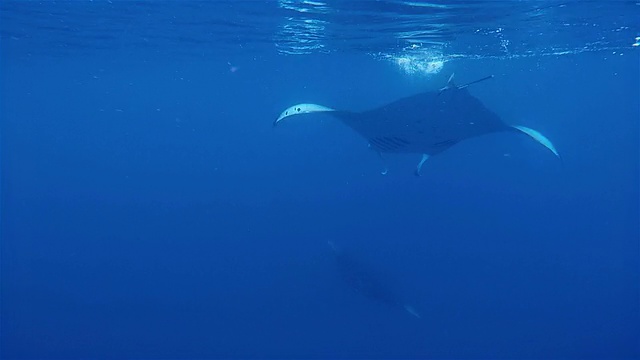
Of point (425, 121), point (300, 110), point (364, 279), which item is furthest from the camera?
point (364, 279)

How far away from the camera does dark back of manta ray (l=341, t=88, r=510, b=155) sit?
6719 mm

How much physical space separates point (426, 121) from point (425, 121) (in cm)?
1

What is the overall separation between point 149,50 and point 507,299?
1846 centimetres

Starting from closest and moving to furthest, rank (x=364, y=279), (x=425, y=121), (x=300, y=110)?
(x=300, y=110)
(x=425, y=121)
(x=364, y=279)

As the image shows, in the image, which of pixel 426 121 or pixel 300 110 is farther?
pixel 426 121

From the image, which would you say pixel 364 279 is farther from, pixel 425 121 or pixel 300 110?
pixel 300 110

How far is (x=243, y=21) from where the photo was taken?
552 inches

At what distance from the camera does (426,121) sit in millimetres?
7148

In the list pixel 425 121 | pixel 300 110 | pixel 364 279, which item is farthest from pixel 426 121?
pixel 364 279

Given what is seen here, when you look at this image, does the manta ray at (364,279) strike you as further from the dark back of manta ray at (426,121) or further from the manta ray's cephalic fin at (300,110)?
the manta ray's cephalic fin at (300,110)

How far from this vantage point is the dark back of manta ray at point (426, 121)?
6.72 metres

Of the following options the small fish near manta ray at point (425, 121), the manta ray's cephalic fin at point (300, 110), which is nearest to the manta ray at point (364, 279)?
the small fish near manta ray at point (425, 121)

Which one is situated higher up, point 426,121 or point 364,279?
point 426,121

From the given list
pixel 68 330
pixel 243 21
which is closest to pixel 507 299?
pixel 243 21
